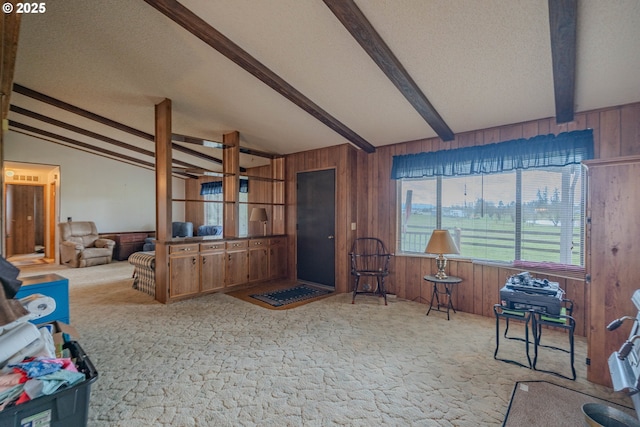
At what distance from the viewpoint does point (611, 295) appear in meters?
2.22

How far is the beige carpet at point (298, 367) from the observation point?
1.92m

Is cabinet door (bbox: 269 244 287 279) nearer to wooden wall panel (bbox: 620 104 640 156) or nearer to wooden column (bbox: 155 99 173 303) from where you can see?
wooden column (bbox: 155 99 173 303)

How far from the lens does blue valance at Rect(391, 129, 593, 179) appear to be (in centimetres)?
316

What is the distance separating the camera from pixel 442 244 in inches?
144

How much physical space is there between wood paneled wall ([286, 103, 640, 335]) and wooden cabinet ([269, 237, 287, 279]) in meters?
0.18

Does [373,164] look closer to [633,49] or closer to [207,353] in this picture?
[633,49]

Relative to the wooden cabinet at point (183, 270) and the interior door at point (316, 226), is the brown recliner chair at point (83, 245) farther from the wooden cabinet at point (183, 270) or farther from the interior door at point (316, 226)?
the interior door at point (316, 226)

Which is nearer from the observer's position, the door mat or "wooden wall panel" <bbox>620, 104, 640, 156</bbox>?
the door mat

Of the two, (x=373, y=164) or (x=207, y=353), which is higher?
(x=373, y=164)

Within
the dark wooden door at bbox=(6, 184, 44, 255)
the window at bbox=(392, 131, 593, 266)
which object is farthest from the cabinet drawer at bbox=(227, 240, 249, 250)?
the dark wooden door at bbox=(6, 184, 44, 255)

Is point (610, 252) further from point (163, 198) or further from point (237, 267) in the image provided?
point (163, 198)

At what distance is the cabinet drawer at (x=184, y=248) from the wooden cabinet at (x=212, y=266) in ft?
0.37

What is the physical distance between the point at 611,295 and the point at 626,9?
1991 mm

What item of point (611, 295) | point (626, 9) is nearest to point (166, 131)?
point (626, 9)
